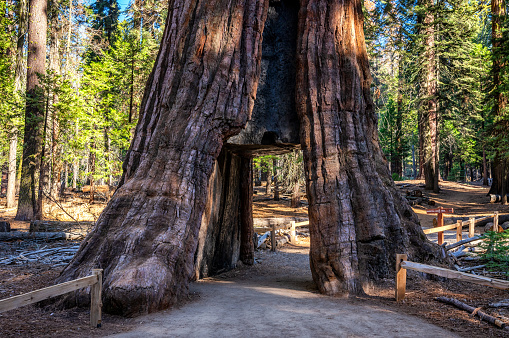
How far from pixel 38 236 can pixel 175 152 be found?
686 cm

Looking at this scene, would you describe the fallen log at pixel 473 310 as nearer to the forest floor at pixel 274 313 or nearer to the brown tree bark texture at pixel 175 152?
the forest floor at pixel 274 313

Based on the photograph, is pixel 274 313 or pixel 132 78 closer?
pixel 274 313

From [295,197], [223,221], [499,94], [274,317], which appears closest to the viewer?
[274,317]

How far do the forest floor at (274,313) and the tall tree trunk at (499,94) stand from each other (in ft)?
48.7

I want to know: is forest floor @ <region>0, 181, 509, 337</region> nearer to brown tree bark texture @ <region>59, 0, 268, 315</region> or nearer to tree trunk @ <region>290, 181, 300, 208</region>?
brown tree bark texture @ <region>59, 0, 268, 315</region>

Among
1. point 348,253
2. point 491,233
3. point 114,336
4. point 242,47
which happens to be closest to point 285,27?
point 242,47

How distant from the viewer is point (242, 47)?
25.0 ft

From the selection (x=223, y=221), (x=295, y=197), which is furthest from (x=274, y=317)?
(x=295, y=197)

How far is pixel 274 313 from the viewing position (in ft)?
16.9

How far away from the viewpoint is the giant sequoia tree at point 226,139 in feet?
19.5

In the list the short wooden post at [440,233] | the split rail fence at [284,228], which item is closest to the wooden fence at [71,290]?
the split rail fence at [284,228]

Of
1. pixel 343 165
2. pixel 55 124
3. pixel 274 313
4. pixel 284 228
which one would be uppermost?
pixel 55 124

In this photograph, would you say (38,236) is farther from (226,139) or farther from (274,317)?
(274,317)

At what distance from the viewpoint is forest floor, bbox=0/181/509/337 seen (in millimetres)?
4379
